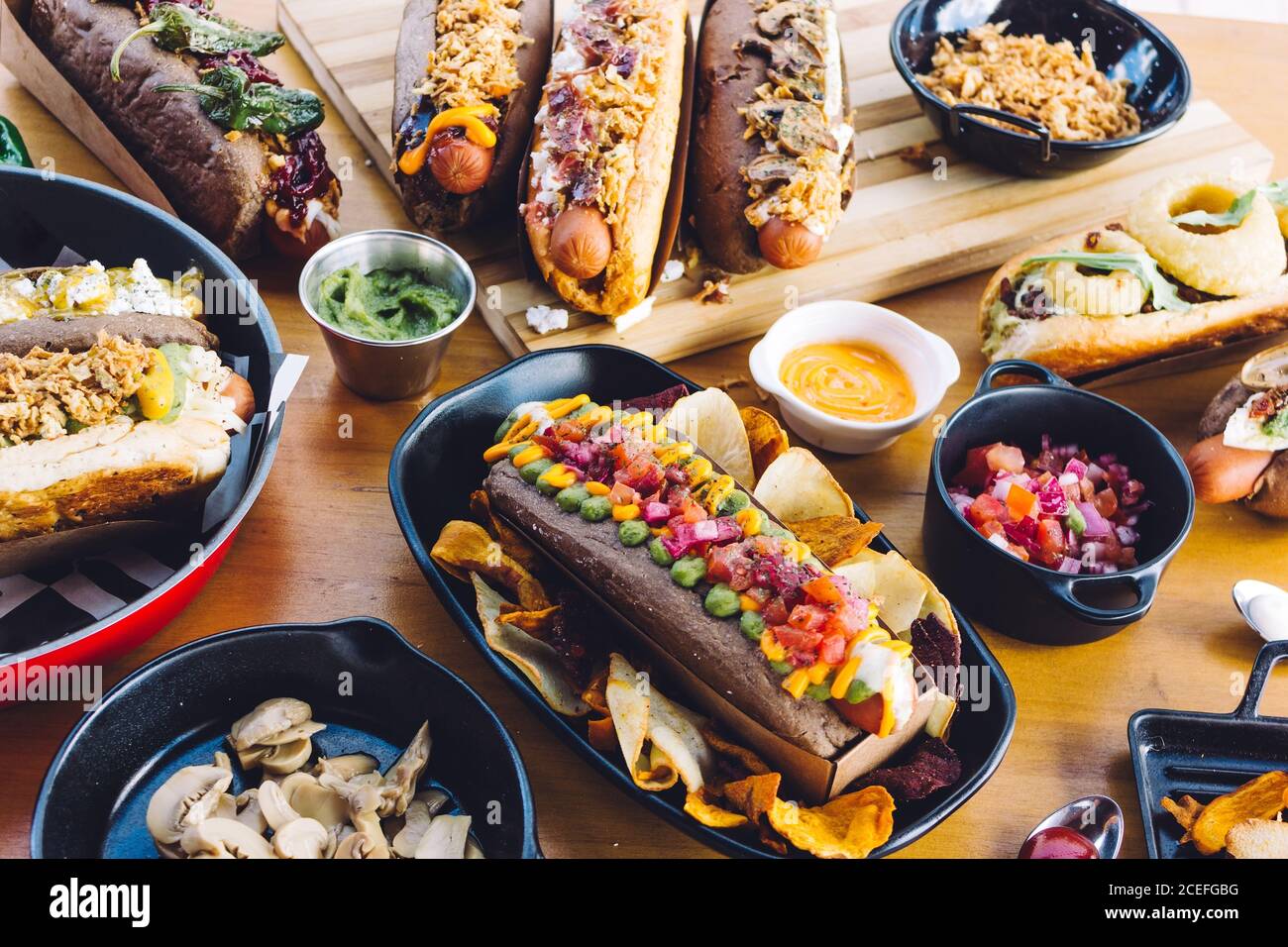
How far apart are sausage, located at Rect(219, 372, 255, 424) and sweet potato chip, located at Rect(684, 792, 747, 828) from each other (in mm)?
1439

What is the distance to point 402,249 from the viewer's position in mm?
3104

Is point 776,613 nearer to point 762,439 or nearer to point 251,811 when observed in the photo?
point 762,439

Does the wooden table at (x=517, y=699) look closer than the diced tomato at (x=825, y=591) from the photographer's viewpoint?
No

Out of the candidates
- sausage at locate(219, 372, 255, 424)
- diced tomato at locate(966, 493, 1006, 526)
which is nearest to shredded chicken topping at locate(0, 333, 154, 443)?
sausage at locate(219, 372, 255, 424)

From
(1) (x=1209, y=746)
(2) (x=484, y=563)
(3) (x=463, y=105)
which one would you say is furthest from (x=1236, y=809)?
(3) (x=463, y=105)

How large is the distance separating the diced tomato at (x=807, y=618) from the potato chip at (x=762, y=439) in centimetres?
62

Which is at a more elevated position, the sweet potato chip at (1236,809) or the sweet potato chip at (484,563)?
the sweet potato chip at (484,563)

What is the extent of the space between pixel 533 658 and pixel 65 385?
121cm

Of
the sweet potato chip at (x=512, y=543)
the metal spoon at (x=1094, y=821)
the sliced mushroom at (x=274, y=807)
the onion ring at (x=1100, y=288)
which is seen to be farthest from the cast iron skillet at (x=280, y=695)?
the onion ring at (x=1100, y=288)

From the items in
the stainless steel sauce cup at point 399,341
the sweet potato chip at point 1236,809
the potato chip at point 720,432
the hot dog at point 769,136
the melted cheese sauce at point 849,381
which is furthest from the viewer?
the hot dog at point 769,136

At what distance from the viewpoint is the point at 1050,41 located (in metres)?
4.04

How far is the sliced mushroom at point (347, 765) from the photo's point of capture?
2.23 metres

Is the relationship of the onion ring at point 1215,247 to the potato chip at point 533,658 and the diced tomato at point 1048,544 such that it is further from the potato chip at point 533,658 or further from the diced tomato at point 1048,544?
the potato chip at point 533,658

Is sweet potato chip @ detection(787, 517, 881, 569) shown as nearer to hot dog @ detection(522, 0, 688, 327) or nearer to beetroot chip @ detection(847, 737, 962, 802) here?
beetroot chip @ detection(847, 737, 962, 802)
